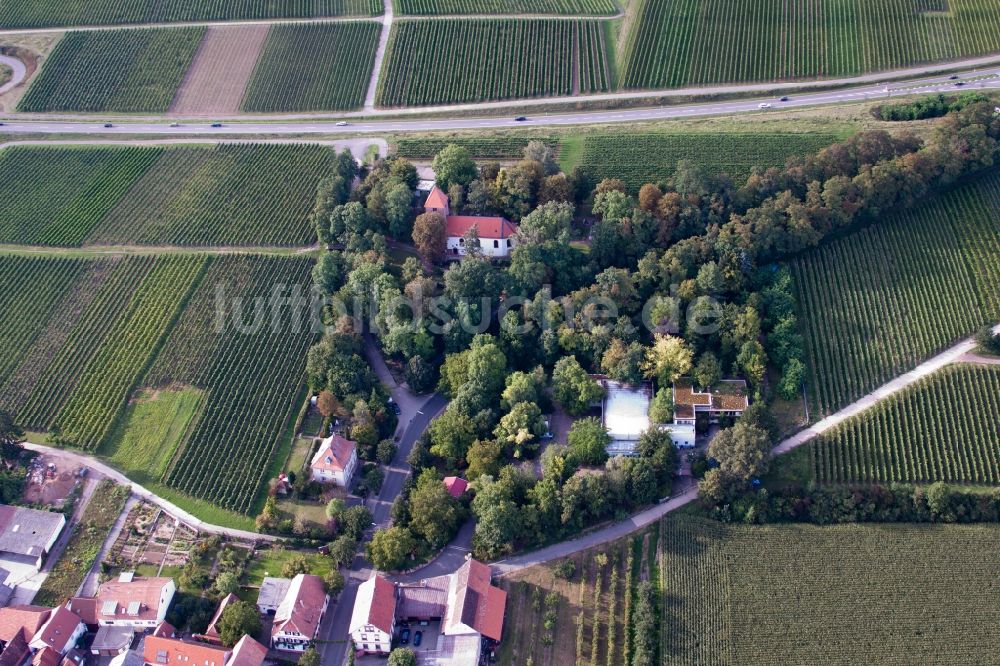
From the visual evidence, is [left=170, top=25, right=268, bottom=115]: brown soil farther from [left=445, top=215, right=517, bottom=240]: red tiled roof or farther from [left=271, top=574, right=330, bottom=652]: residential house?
[left=271, top=574, right=330, bottom=652]: residential house

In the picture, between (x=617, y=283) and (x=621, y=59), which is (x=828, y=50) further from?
(x=617, y=283)

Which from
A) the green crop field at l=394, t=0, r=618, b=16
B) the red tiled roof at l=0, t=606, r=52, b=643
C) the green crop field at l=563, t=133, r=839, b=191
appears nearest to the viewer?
the red tiled roof at l=0, t=606, r=52, b=643

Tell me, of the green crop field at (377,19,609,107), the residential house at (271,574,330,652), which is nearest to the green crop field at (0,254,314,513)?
the residential house at (271,574,330,652)

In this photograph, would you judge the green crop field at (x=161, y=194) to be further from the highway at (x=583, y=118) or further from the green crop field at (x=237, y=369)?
the green crop field at (x=237, y=369)

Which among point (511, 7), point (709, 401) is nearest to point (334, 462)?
point (709, 401)

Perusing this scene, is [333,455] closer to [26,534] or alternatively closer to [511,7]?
[26,534]

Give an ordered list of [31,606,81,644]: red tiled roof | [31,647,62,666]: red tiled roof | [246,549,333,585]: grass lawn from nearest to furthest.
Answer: [31,647,62,666]: red tiled roof → [31,606,81,644]: red tiled roof → [246,549,333,585]: grass lawn

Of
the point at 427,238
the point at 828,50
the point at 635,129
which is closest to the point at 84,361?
the point at 427,238
